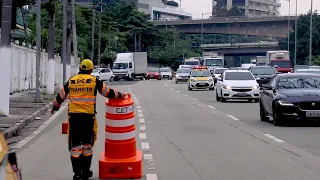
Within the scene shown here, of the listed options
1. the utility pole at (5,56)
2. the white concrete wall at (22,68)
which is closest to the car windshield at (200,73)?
the white concrete wall at (22,68)

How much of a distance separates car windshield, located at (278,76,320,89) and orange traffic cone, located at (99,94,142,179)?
35.5ft

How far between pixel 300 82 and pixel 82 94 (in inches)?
469

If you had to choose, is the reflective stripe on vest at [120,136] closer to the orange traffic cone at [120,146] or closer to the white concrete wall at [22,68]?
the orange traffic cone at [120,146]

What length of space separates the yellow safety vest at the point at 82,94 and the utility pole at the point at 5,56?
11.9m

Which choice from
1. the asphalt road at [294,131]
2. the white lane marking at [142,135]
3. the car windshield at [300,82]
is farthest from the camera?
the car windshield at [300,82]

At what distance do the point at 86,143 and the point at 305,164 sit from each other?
4165 millimetres

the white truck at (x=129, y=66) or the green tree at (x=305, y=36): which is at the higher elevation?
the green tree at (x=305, y=36)

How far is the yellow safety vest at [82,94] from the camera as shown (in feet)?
34.2

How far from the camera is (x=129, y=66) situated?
8088 centimetres

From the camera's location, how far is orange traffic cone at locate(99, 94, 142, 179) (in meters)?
10.6

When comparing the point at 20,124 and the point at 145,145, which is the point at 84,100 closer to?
the point at 145,145

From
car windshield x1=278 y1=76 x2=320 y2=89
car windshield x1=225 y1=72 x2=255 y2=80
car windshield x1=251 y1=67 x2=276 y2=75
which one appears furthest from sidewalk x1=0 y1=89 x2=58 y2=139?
car windshield x1=251 y1=67 x2=276 y2=75

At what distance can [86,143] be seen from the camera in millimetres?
10375

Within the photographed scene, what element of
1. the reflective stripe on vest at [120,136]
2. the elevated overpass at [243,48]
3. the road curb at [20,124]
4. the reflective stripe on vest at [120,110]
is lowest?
the road curb at [20,124]
